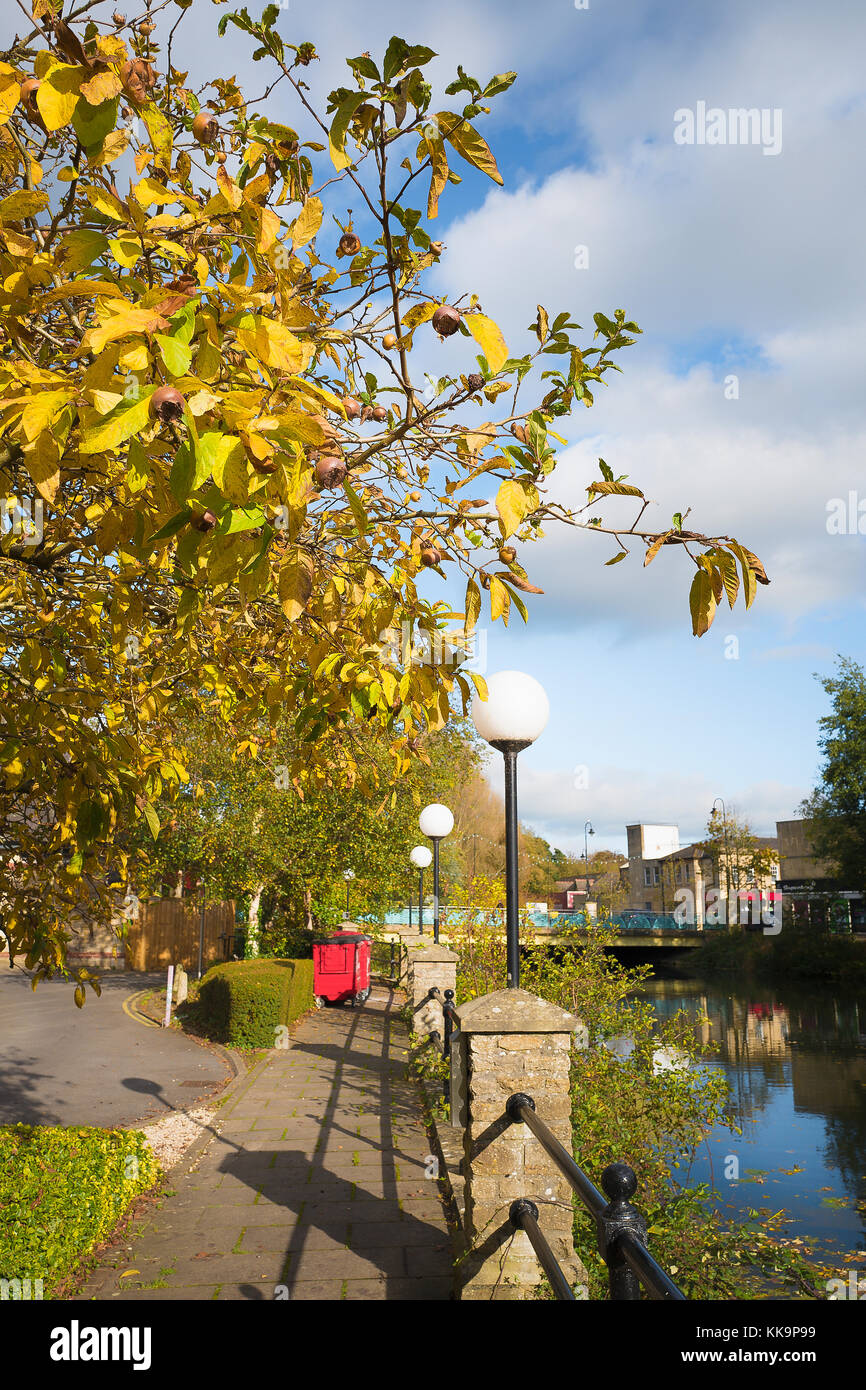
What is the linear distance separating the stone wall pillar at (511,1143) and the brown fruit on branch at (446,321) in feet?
10.0

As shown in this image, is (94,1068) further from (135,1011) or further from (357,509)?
(357,509)

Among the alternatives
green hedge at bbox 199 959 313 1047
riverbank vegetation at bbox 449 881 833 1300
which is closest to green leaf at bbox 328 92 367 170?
riverbank vegetation at bbox 449 881 833 1300

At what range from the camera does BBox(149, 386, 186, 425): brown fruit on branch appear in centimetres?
131

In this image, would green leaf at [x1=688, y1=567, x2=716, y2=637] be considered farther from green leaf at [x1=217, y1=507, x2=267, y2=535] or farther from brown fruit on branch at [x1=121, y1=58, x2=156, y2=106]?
brown fruit on branch at [x1=121, y1=58, x2=156, y2=106]

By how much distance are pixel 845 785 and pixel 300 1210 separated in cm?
2945

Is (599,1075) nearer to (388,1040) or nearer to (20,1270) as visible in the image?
(20,1270)

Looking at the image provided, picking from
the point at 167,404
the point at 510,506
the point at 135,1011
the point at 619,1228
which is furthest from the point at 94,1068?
the point at 167,404

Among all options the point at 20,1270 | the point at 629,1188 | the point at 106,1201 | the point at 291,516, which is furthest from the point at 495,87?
the point at 106,1201

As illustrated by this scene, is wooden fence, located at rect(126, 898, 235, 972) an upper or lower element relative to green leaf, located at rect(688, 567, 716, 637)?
lower

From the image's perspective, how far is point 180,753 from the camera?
14.0ft

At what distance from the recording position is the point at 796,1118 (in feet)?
42.0

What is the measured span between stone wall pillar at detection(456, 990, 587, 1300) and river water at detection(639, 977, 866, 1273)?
284 centimetres

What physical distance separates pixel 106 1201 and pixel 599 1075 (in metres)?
3.23

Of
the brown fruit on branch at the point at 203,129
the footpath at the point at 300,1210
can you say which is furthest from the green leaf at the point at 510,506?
the footpath at the point at 300,1210
